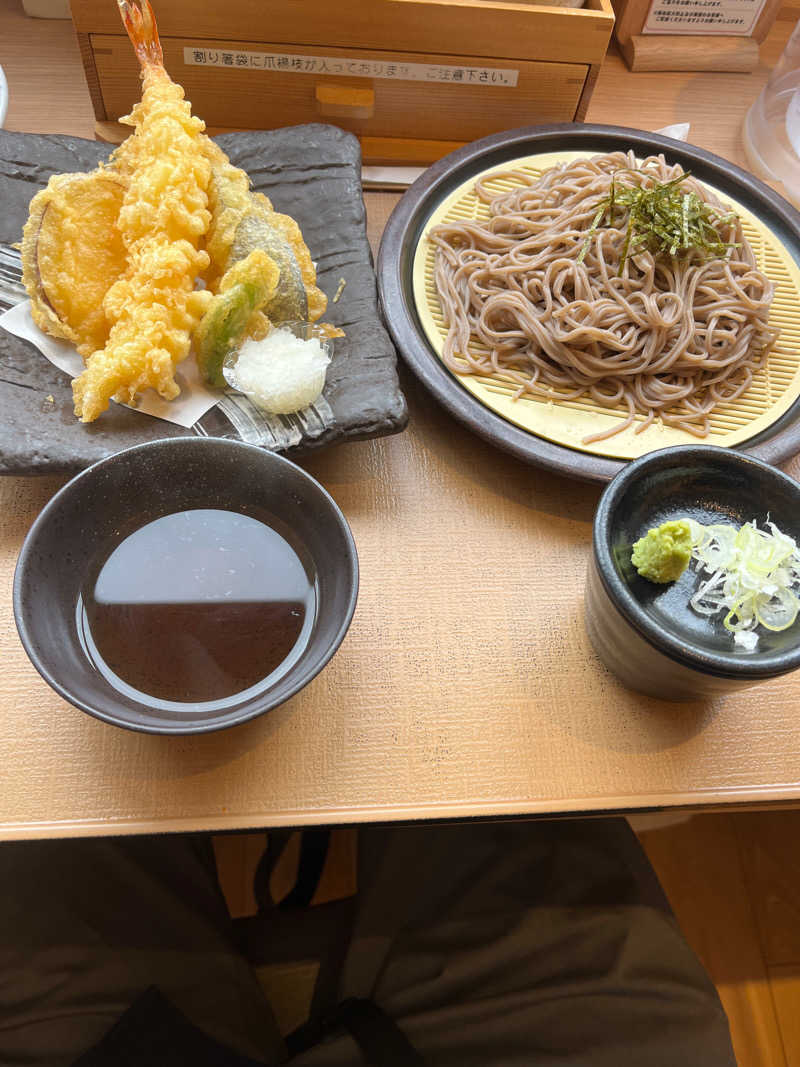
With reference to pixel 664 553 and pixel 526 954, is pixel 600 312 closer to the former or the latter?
pixel 664 553

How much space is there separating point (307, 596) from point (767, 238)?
143 cm

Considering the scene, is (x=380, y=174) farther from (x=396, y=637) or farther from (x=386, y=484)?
(x=396, y=637)

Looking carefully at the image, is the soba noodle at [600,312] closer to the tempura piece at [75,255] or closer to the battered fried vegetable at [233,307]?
the battered fried vegetable at [233,307]

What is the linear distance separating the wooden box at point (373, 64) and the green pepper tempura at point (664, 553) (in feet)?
4.33

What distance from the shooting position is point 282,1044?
4.77 ft

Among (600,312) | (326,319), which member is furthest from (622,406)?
(326,319)

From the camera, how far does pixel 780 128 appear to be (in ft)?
6.98

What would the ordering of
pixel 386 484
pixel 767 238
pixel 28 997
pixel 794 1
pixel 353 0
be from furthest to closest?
pixel 794 1, pixel 767 238, pixel 353 0, pixel 386 484, pixel 28 997

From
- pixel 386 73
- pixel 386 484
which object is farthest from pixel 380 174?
pixel 386 484

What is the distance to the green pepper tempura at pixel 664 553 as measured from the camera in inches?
45.0

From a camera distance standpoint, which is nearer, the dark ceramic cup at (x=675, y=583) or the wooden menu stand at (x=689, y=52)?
the dark ceramic cup at (x=675, y=583)

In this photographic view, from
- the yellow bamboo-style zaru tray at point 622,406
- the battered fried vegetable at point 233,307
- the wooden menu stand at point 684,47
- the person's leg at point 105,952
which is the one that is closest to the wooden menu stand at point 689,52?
the wooden menu stand at point 684,47

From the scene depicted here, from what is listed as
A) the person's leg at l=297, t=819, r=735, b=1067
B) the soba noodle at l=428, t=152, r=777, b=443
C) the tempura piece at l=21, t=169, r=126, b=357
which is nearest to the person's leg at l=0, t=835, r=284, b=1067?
the person's leg at l=297, t=819, r=735, b=1067

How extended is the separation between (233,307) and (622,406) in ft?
2.58
